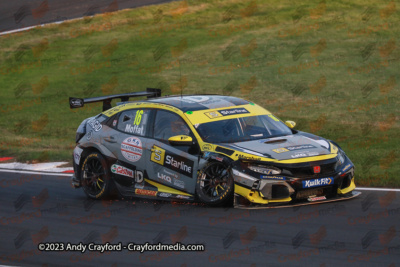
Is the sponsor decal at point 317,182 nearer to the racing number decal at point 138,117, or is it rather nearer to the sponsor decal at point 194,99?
the sponsor decal at point 194,99

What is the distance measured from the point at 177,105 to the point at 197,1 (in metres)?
21.9

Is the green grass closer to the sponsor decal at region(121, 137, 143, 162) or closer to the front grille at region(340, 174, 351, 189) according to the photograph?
the front grille at region(340, 174, 351, 189)

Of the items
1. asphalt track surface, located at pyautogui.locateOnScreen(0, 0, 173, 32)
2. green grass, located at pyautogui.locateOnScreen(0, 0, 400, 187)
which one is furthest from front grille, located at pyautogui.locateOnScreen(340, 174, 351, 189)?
asphalt track surface, located at pyautogui.locateOnScreen(0, 0, 173, 32)

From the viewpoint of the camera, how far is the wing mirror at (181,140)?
9500 millimetres

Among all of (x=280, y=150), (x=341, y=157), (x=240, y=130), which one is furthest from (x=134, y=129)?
(x=341, y=157)

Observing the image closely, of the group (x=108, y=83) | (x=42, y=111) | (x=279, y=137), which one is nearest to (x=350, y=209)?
(x=279, y=137)

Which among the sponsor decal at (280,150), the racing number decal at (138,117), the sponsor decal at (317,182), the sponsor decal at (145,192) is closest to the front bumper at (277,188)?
the sponsor decal at (317,182)

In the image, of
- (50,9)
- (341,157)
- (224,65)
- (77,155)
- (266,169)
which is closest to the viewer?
(266,169)

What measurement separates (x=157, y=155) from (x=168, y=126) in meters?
0.45

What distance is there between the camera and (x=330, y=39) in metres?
26.8

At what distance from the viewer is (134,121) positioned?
34.6 feet

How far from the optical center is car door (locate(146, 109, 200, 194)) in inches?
377

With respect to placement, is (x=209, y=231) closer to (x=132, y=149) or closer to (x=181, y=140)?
(x=181, y=140)

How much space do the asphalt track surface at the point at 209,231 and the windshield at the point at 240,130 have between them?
0.98m
